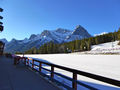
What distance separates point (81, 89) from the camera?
183 inches

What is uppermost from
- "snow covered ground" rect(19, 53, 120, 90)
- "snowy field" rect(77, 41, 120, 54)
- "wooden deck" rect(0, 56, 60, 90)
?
"snowy field" rect(77, 41, 120, 54)

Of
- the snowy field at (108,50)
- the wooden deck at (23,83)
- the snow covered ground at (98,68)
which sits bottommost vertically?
the snow covered ground at (98,68)

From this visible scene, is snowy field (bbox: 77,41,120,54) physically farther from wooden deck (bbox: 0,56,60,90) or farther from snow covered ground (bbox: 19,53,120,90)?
wooden deck (bbox: 0,56,60,90)

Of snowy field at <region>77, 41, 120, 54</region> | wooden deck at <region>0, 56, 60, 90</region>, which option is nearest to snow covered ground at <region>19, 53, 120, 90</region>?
wooden deck at <region>0, 56, 60, 90</region>

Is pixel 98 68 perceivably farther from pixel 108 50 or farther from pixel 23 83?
pixel 108 50

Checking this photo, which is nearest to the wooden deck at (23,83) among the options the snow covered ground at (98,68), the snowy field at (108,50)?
the snow covered ground at (98,68)

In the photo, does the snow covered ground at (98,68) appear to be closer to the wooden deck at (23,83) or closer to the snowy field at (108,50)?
the wooden deck at (23,83)

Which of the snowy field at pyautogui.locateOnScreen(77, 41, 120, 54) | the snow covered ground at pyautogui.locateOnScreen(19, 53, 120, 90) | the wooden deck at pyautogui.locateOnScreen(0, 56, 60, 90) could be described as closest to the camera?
the wooden deck at pyautogui.locateOnScreen(0, 56, 60, 90)

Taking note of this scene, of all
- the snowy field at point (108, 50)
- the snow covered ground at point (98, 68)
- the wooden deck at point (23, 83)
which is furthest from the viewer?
the snowy field at point (108, 50)

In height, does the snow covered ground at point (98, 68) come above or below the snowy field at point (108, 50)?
below

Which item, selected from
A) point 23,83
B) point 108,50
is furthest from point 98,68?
point 108,50

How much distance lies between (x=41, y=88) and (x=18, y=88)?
0.79m

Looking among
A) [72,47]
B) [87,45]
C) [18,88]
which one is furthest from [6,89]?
[72,47]

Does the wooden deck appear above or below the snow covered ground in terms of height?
above
